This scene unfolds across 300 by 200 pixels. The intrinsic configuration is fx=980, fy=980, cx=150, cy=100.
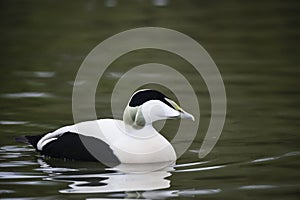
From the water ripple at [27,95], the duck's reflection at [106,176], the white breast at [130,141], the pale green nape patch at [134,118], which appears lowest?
the duck's reflection at [106,176]

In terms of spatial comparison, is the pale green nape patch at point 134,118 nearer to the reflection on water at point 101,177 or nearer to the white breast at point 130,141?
the white breast at point 130,141

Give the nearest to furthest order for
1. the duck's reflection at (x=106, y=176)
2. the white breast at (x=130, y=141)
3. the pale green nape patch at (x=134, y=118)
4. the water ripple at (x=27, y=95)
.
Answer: the duck's reflection at (x=106, y=176)
the white breast at (x=130, y=141)
the pale green nape patch at (x=134, y=118)
the water ripple at (x=27, y=95)

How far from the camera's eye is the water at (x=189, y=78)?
778 centimetres

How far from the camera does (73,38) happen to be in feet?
53.7

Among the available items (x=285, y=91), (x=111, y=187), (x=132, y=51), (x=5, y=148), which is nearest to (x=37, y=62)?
(x=132, y=51)

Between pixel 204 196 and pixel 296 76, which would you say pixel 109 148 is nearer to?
pixel 204 196

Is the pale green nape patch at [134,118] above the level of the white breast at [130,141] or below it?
above

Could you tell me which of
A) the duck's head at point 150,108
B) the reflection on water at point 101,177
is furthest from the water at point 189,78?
the duck's head at point 150,108

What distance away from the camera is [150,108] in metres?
8.52

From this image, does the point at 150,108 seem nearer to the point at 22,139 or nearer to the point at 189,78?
the point at 22,139

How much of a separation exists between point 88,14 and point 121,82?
266 inches

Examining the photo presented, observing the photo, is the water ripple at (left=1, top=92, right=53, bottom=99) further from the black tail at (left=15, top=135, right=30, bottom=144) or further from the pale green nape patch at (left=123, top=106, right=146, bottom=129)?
the pale green nape patch at (left=123, top=106, right=146, bottom=129)

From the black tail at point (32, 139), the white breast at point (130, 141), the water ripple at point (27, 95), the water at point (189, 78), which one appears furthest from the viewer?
the water ripple at point (27, 95)

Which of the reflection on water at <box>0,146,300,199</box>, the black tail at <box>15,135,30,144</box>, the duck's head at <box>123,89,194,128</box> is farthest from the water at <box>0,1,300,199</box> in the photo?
the duck's head at <box>123,89,194,128</box>
